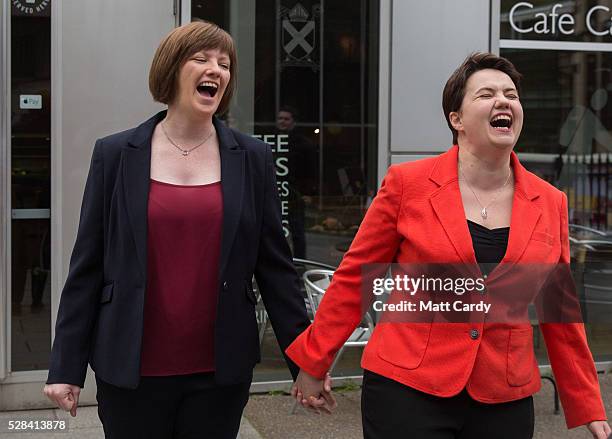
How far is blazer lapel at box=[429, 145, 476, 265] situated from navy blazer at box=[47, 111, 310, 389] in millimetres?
A: 636

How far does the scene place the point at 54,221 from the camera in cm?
634

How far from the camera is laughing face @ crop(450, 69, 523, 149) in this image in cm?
326

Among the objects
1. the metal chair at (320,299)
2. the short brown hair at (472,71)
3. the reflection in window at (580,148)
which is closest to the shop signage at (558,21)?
the reflection in window at (580,148)

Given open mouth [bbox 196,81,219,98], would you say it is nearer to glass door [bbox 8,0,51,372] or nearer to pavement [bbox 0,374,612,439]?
pavement [bbox 0,374,612,439]

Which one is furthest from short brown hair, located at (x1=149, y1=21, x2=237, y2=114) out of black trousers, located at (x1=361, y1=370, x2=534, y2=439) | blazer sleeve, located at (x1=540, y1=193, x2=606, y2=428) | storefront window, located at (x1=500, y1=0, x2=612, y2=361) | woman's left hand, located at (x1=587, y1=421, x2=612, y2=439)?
storefront window, located at (x1=500, y1=0, x2=612, y2=361)

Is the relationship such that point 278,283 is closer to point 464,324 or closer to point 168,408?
point 168,408

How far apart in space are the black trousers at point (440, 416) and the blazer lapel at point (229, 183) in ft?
2.19

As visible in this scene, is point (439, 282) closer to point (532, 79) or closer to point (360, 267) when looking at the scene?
point (360, 267)

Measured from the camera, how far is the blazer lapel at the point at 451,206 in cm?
316

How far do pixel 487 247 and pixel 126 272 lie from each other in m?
1.19

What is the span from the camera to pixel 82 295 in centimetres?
329

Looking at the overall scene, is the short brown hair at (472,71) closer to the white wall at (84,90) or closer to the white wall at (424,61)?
the white wall at (84,90)

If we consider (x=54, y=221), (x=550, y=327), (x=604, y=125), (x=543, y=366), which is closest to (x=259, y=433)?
(x=54, y=221)

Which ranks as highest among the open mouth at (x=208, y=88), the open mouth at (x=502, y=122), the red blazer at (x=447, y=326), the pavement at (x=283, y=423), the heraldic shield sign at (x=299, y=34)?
the heraldic shield sign at (x=299, y=34)
